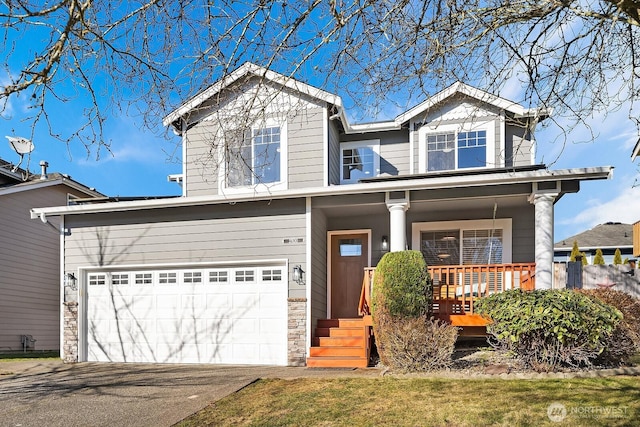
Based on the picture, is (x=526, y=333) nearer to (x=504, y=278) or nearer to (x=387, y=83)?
(x=504, y=278)

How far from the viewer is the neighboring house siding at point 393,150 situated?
461 inches

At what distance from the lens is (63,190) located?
15.8 metres

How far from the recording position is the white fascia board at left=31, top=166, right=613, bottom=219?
8281mm

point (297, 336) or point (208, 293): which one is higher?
point (208, 293)

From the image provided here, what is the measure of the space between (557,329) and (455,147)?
5.71 m

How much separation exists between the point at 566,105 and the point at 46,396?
803 cm

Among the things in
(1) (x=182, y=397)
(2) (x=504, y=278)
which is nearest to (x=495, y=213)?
(2) (x=504, y=278)

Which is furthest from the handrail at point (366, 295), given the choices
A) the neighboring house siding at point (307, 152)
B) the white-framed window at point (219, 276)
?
the white-framed window at point (219, 276)

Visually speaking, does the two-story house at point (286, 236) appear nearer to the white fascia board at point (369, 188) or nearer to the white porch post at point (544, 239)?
the white fascia board at point (369, 188)

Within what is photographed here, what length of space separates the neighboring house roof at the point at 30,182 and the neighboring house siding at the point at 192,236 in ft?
12.5

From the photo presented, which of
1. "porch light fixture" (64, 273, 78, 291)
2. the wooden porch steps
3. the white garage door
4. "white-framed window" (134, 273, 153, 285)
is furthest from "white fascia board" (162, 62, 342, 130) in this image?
"porch light fixture" (64, 273, 78, 291)

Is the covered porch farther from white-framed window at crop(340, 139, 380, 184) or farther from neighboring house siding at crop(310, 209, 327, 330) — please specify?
white-framed window at crop(340, 139, 380, 184)

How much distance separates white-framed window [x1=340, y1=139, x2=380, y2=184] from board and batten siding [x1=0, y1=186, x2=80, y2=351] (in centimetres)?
859

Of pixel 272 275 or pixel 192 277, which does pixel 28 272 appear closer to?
pixel 192 277
